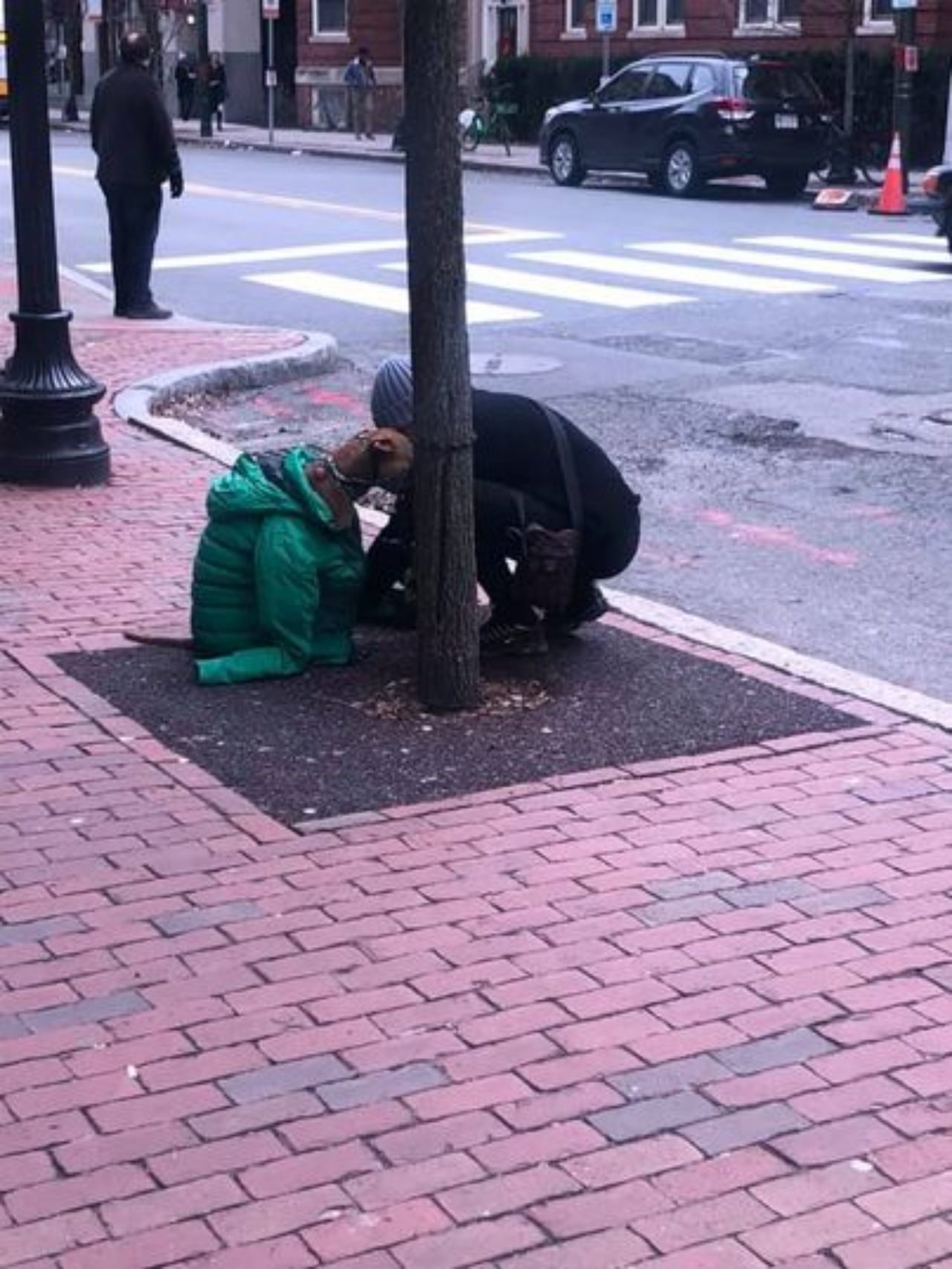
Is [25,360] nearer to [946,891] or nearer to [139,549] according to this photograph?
[139,549]

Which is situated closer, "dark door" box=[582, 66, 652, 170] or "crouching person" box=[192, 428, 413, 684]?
"crouching person" box=[192, 428, 413, 684]

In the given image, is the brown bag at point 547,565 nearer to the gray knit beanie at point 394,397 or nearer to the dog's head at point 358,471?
the dog's head at point 358,471

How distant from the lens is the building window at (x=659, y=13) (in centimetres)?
3925

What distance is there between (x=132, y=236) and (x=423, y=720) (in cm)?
949

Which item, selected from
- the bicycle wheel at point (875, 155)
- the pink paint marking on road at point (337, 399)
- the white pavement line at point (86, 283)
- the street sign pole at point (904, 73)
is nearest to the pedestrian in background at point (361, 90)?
the bicycle wheel at point (875, 155)

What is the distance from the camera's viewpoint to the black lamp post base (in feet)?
32.4

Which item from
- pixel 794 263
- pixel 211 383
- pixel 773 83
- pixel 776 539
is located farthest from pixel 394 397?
pixel 773 83

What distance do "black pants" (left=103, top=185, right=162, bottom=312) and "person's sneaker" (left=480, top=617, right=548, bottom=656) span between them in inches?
340

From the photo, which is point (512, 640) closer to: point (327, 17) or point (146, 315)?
point (146, 315)

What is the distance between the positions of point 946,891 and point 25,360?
6.04m

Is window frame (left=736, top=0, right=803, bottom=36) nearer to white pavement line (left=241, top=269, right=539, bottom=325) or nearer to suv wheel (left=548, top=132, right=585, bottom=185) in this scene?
suv wheel (left=548, top=132, right=585, bottom=185)

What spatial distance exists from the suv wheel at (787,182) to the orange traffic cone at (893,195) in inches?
86.8

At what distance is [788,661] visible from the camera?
711cm

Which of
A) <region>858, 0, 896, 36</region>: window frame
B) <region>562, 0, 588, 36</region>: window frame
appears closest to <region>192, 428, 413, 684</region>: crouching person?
<region>858, 0, 896, 36</region>: window frame
